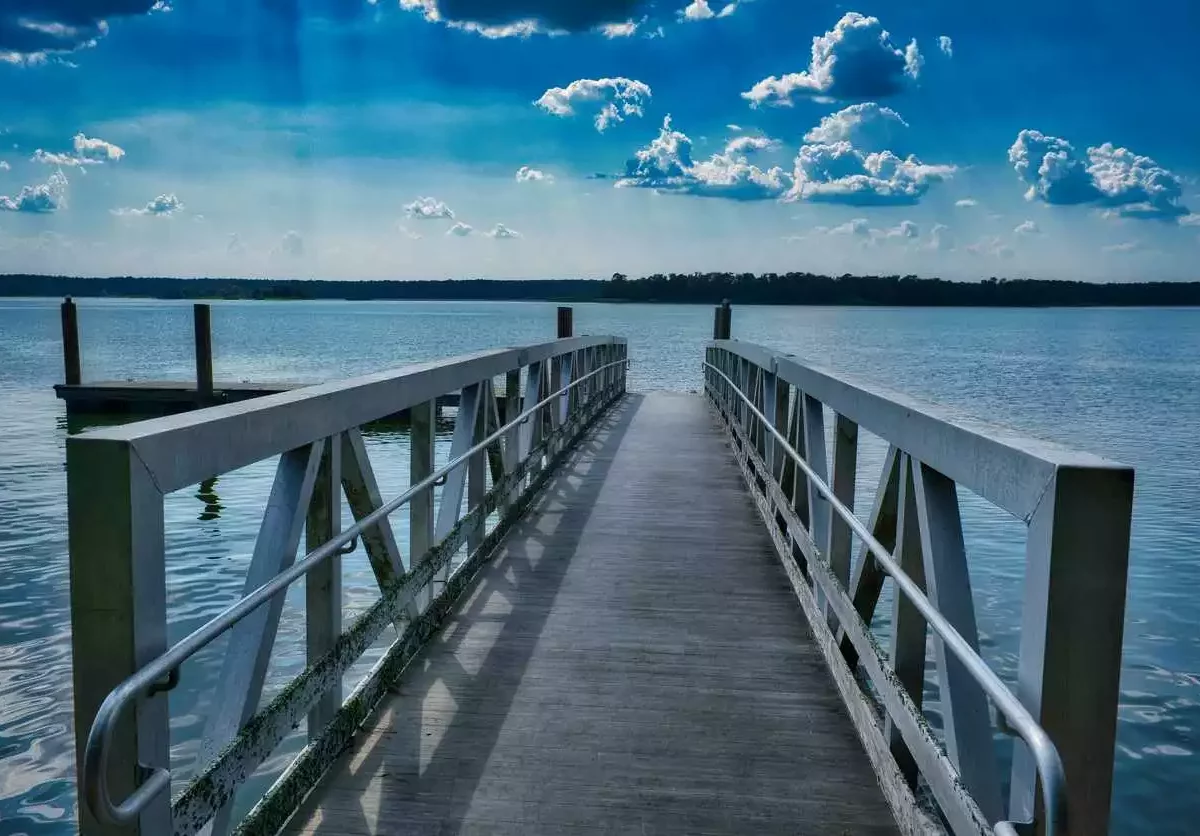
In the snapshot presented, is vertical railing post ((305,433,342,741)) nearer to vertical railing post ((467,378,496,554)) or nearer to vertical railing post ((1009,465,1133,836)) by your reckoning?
vertical railing post ((467,378,496,554))

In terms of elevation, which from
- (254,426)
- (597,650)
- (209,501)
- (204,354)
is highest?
(254,426)

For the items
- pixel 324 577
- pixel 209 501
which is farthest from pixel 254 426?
pixel 209 501

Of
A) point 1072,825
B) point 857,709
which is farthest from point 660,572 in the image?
point 1072,825

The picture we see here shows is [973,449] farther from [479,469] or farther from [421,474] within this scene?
[479,469]

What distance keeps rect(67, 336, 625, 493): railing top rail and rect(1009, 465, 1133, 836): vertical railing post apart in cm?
174

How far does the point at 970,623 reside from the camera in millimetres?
2328

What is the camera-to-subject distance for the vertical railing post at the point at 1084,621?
178 cm

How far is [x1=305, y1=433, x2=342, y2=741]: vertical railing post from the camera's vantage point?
3.05 metres

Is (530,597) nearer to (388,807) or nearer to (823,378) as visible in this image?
(823,378)

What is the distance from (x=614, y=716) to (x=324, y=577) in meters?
1.16

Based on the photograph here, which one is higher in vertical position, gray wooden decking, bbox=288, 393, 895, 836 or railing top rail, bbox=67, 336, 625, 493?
railing top rail, bbox=67, 336, 625, 493

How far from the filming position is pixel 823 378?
437 centimetres

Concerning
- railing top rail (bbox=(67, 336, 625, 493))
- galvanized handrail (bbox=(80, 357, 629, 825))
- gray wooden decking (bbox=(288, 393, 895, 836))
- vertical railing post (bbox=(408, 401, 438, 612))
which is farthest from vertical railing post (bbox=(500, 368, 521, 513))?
galvanized handrail (bbox=(80, 357, 629, 825))

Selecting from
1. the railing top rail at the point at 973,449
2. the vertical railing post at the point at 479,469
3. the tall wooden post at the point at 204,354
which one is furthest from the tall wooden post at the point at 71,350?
the railing top rail at the point at 973,449
